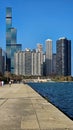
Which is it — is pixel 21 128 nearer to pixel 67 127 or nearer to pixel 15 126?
pixel 15 126

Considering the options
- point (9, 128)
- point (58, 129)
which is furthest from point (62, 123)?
point (9, 128)

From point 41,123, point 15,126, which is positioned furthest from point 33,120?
point 15,126

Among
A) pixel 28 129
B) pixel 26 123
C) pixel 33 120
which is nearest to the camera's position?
pixel 28 129

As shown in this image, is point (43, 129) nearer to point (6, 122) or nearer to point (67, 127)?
point (67, 127)

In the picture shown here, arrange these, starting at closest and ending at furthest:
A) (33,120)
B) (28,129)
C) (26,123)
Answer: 1. (28,129)
2. (26,123)
3. (33,120)

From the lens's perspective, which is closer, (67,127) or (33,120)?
(67,127)

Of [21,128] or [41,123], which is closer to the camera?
[21,128]

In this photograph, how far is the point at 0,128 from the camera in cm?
1305

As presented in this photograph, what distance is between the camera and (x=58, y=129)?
1292 cm

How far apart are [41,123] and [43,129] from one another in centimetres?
179

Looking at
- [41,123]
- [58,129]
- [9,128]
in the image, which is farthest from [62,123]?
[9,128]

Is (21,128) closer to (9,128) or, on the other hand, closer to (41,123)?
(9,128)

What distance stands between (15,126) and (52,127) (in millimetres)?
1475

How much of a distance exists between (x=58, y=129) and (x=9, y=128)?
1865 millimetres
